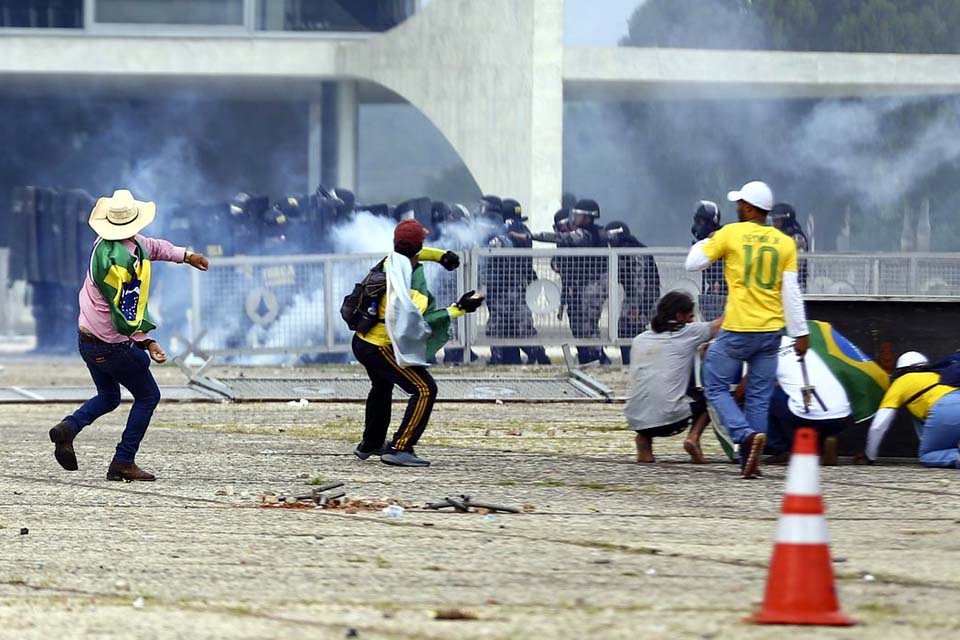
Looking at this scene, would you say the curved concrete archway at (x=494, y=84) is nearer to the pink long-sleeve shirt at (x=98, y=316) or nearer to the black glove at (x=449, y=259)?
the black glove at (x=449, y=259)

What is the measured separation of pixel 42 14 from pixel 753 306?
3166 centimetres

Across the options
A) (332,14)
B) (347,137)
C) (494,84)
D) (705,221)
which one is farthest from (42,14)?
(705,221)

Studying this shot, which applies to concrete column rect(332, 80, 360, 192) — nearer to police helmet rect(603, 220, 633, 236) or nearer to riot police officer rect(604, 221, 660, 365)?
police helmet rect(603, 220, 633, 236)

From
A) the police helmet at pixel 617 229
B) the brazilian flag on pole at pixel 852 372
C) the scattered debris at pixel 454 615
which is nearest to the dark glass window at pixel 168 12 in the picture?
the police helmet at pixel 617 229

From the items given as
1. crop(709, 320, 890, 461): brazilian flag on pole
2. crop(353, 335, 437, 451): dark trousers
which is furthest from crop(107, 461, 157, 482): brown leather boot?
crop(709, 320, 890, 461): brazilian flag on pole

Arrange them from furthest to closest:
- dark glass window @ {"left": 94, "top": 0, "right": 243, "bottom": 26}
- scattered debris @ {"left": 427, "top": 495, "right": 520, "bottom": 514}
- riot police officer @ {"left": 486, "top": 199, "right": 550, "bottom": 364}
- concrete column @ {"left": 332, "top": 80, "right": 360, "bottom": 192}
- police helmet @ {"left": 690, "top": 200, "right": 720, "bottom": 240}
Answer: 1. dark glass window @ {"left": 94, "top": 0, "right": 243, "bottom": 26}
2. concrete column @ {"left": 332, "top": 80, "right": 360, "bottom": 192}
3. police helmet @ {"left": 690, "top": 200, "right": 720, "bottom": 240}
4. riot police officer @ {"left": 486, "top": 199, "right": 550, "bottom": 364}
5. scattered debris @ {"left": 427, "top": 495, "right": 520, "bottom": 514}

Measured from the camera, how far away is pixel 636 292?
742 inches

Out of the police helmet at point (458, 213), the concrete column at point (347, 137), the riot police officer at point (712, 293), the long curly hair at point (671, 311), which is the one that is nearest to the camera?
the long curly hair at point (671, 311)

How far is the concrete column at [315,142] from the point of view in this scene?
40.5 m

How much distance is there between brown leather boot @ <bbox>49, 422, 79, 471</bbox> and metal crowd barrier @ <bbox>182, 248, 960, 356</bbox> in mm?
8012

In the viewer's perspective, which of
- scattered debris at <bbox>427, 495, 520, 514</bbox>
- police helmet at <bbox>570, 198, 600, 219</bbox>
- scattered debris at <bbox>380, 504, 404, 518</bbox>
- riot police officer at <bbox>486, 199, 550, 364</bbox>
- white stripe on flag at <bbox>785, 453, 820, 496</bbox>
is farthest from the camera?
police helmet at <bbox>570, 198, 600, 219</bbox>

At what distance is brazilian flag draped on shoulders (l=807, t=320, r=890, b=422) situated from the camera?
10797 mm

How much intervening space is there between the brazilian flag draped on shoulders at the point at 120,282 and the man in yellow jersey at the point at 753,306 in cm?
300

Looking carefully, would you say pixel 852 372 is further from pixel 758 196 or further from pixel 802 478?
pixel 802 478
